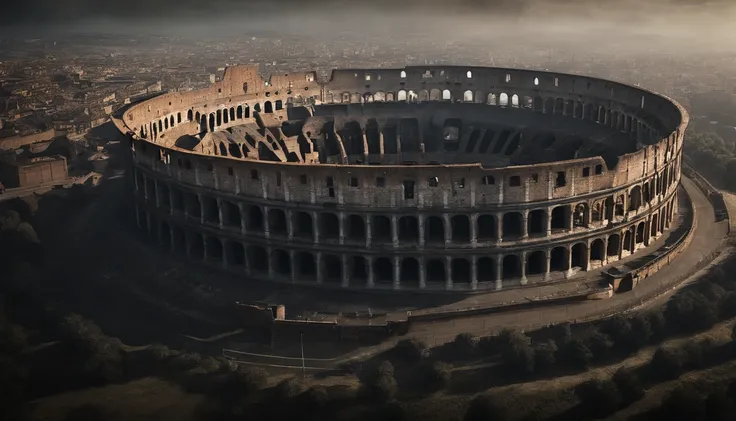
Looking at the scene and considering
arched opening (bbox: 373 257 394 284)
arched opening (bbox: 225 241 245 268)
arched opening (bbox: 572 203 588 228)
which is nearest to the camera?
arched opening (bbox: 373 257 394 284)

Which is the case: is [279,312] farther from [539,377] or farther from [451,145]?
[451,145]

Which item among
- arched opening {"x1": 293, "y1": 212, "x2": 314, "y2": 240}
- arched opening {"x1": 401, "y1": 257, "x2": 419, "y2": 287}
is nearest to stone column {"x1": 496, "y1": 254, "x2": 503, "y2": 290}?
arched opening {"x1": 401, "y1": 257, "x2": 419, "y2": 287}

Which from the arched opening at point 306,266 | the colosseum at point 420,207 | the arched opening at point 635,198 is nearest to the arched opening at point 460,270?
the colosseum at point 420,207

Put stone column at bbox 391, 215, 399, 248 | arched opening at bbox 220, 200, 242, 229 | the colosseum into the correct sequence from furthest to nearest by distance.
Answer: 1. arched opening at bbox 220, 200, 242, 229
2. stone column at bbox 391, 215, 399, 248
3. the colosseum

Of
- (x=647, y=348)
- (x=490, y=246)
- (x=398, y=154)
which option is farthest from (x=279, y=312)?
(x=398, y=154)

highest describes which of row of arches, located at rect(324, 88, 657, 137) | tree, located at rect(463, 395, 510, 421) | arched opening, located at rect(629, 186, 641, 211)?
row of arches, located at rect(324, 88, 657, 137)

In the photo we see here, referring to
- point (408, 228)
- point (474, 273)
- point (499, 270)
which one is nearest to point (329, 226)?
point (408, 228)

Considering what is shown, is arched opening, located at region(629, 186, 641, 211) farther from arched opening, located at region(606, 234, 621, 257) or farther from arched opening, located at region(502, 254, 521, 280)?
arched opening, located at region(502, 254, 521, 280)

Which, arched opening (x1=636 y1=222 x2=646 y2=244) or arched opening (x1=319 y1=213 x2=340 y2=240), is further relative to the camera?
arched opening (x1=636 y1=222 x2=646 y2=244)
